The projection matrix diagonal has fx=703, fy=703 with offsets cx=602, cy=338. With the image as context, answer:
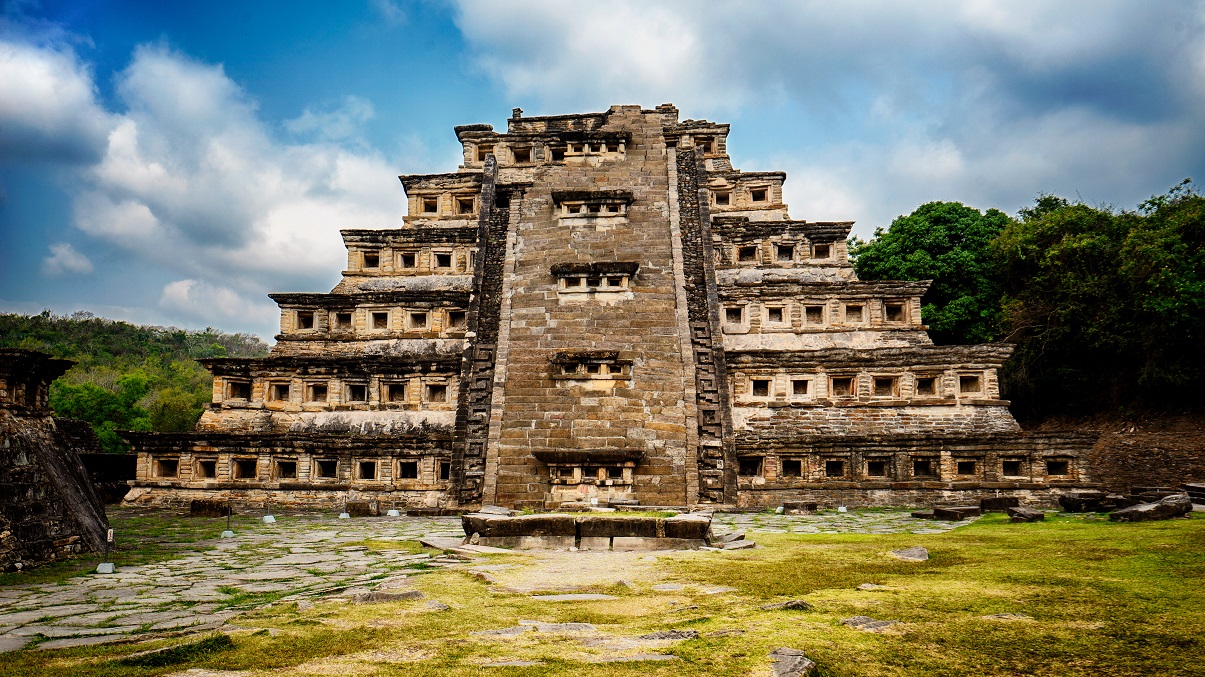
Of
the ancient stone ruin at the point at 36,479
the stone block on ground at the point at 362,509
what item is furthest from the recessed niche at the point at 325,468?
the ancient stone ruin at the point at 36,479

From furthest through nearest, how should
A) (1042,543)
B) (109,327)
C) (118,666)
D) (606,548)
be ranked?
(109,327), (606,548), (1042,543), (118,666)

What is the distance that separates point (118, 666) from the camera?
12.3ft

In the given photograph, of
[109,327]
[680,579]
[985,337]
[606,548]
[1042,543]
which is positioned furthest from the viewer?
[109,327]

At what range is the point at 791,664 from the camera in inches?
141

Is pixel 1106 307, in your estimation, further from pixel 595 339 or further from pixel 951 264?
pixel 595 339

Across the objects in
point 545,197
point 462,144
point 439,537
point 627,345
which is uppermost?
point 462,144

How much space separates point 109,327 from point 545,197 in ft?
214

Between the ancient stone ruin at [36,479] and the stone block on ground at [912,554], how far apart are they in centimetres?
902

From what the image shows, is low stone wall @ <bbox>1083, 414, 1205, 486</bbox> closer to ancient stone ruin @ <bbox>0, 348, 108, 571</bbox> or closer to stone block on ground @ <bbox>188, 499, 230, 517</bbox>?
stone block on ground @ <bbox>188, 499, 230, 517</bbox>

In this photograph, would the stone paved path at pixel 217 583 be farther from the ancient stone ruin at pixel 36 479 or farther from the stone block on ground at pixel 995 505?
the stone block on ground at pixel 995 505

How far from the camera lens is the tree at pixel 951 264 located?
29.7 meters

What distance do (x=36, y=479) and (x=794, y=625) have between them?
799 centimetres

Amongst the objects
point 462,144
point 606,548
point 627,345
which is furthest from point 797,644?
point 462,144

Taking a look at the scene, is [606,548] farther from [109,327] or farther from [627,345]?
[109,327]
